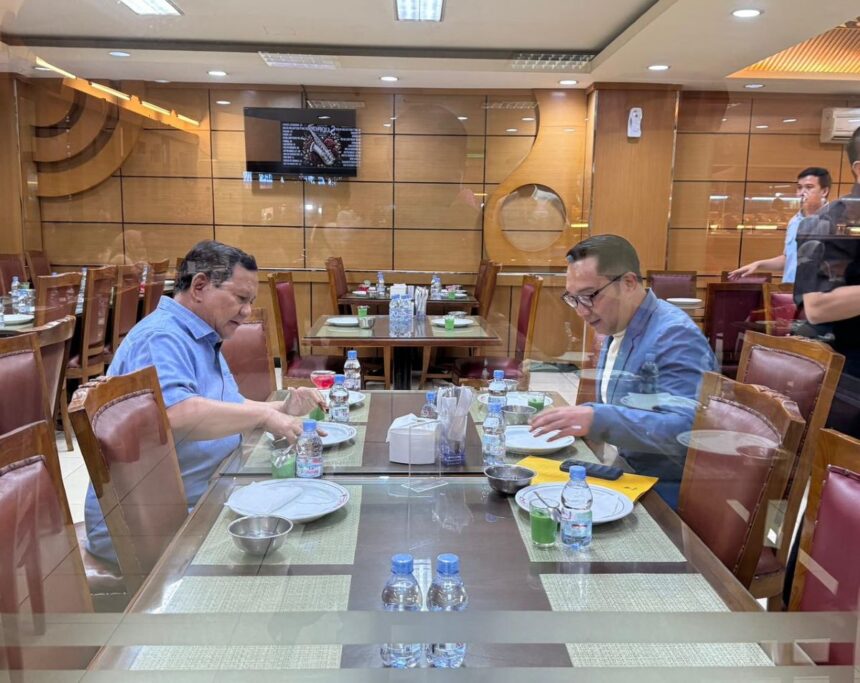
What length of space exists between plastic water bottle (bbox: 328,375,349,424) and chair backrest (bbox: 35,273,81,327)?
2.67 m

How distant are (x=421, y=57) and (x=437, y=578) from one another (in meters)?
4.65

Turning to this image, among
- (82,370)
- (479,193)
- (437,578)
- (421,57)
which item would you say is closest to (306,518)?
(437,578)

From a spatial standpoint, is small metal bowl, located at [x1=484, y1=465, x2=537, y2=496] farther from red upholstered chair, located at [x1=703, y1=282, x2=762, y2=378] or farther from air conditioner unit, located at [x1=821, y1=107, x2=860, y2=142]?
air conditioner unit, located at [x1=821, y1=107, x2=860, y2=142]

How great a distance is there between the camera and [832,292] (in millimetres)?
2488

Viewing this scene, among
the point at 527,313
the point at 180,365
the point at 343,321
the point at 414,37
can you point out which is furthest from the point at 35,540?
the point at 414,37

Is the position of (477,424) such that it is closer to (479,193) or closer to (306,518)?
(306,518)

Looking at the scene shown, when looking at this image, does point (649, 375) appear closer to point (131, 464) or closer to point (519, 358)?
point (131, 464)

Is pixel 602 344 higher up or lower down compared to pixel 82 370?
higher up

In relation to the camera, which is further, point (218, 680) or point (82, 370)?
point (82, 370)

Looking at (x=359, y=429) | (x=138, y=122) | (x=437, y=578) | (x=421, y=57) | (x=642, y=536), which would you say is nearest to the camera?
(x=437, y=578)

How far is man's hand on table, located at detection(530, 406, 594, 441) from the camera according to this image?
5.84 feet

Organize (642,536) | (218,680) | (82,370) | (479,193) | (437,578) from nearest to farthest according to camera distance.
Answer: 1. (218,680)
2. (437,578)
3. (642,536)
4. (82,370)
5. (479,193)

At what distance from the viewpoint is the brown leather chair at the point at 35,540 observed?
923 millimetres

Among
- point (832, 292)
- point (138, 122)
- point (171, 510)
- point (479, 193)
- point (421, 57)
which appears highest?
point (421, 57)
